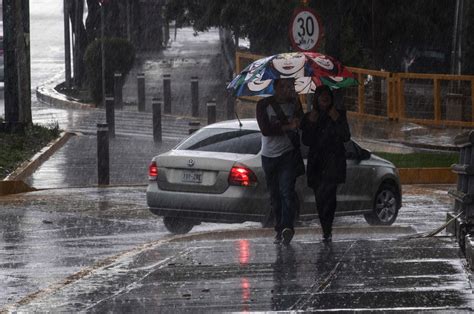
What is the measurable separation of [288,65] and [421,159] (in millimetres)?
10149

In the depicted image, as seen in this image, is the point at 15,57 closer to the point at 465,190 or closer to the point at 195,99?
the point at 195,99

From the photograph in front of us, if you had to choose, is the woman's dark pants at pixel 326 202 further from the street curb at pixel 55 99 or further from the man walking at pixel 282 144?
the street curb at pixel 55 99

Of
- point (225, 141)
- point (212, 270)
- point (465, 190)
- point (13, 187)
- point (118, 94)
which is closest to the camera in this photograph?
point (212, 270)

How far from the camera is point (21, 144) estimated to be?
23.8 meters

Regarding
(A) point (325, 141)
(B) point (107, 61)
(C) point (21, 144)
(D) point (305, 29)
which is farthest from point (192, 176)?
(B) point (107, 61)

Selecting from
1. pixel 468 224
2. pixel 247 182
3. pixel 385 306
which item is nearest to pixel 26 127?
pixel 247 182

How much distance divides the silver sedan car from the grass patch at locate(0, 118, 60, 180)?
212 inches

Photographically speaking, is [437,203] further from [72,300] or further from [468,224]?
[72,300]

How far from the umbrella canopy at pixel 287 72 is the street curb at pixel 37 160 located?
22.1 ft

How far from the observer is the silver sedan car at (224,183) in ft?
48.5

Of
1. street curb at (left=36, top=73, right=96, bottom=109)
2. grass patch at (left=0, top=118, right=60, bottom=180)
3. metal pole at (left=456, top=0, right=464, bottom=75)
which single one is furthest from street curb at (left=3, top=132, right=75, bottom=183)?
metal pole at (left=456, top=0, right=464, bottom=75)

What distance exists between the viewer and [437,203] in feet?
60.8

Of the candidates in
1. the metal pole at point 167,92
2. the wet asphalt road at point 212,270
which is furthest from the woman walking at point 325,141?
the metal pole at point 167,92

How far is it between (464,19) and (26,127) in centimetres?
1166
